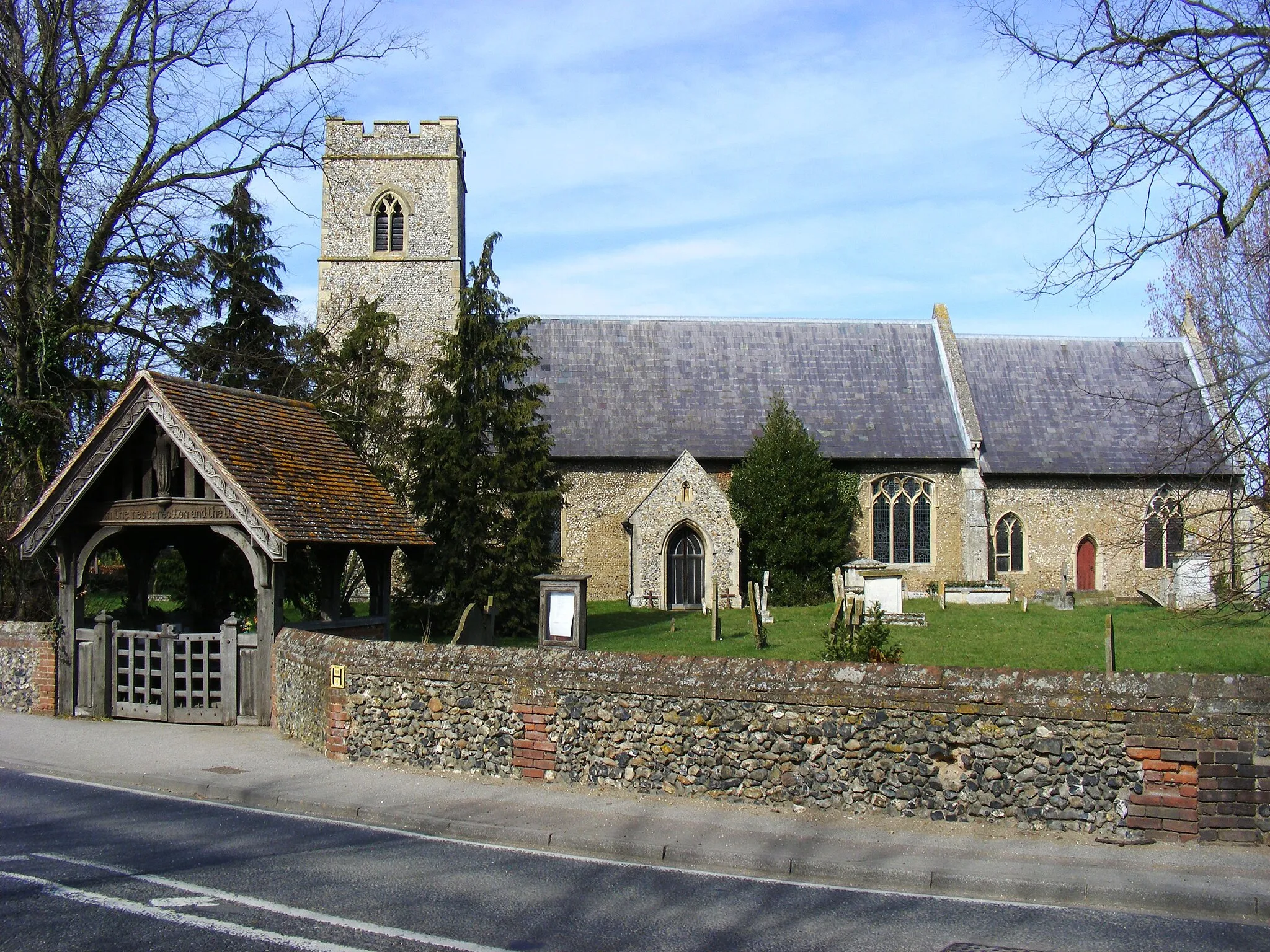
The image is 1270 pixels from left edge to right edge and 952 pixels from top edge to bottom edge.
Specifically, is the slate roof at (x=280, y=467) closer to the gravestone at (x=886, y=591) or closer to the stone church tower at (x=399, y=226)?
the gravestone at (x=886, y=591)

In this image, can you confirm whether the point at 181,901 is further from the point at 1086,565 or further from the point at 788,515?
the point at 1086,565

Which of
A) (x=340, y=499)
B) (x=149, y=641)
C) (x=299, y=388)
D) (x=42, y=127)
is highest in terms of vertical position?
(x=42, y=127)

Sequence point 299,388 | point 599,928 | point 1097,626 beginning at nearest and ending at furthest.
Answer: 1. point 599,928
2. point 1097,626
3. point 299,388

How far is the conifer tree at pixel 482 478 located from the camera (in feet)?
74.1

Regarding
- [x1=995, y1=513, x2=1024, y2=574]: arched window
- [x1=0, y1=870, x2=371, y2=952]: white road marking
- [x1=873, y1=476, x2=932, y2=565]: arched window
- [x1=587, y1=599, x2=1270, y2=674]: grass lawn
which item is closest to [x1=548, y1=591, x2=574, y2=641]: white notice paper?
[x1=587, y1=599, x2=1270, y2=674]: grass lawn

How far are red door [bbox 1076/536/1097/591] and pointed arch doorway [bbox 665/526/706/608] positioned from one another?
12.8 meters

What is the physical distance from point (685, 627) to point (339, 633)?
36.8 ft

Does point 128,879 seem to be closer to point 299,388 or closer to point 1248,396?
point 1248,396

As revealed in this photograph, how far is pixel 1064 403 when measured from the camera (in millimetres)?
37031

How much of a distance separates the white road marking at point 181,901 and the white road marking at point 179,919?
7 centimetres

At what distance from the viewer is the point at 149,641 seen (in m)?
14.7

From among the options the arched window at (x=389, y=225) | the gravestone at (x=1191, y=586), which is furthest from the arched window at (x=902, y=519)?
the arched window at (x=389, y=225)

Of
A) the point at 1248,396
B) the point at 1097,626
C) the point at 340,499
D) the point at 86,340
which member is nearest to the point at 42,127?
the point at 86,340

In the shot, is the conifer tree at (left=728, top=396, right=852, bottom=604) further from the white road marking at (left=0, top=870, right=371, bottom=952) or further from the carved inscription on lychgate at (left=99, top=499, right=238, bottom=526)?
the white road marking at (left=0, top=870, right=371, bottom=952)
